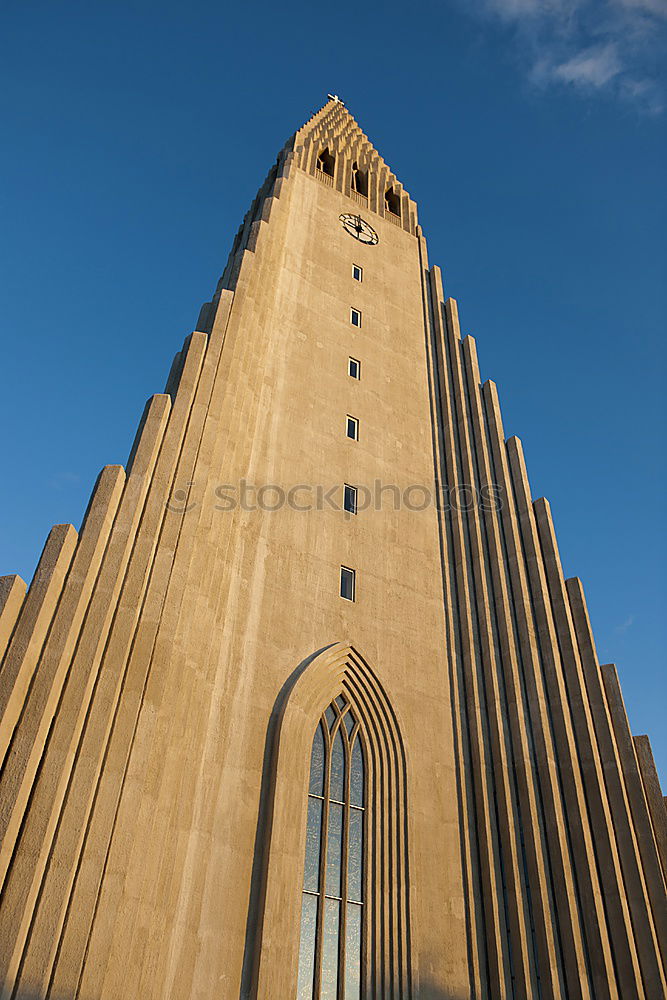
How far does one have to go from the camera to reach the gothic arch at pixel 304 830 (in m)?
14.7

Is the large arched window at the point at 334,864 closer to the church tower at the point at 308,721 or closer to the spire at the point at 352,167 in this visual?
the church tower at the point at 308,721

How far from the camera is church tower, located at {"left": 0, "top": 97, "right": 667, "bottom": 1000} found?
44.7 feet

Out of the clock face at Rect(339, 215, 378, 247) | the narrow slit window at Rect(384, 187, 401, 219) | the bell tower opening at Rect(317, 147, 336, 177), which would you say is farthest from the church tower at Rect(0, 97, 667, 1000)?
the narrow slit window at Rect(384, 187, 401, 219)

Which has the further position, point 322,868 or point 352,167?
point 352,167

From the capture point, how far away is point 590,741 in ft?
65.7

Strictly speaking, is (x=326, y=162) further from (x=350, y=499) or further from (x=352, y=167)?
(x=350, y=499)

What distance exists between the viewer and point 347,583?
69.1 feet

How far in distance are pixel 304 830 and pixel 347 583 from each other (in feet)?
21.5

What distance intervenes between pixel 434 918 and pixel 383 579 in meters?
8.15

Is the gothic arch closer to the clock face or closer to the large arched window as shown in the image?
the large arched window

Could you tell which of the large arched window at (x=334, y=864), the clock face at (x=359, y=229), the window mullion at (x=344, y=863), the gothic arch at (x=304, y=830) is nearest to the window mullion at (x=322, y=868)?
the large arched window at (x=334, y=864)

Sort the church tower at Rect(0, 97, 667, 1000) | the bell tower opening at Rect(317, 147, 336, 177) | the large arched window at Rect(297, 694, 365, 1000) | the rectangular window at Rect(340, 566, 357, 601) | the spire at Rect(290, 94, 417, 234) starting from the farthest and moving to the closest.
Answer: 1. the bell tower opening at Rect(317, 147, 336, 177)
2. the spire at Rect(290, 94, 417, 234)
3. the rectangular window at Rect(340, 566, 357, 601)
4. the large arched window at Rect(297, 694, 365, 1000)
5. the church tower at Rect(0, 97, 667, 1000)

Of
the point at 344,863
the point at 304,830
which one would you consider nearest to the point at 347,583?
the point at 304,830

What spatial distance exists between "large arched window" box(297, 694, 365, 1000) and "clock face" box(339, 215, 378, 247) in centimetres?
1955
